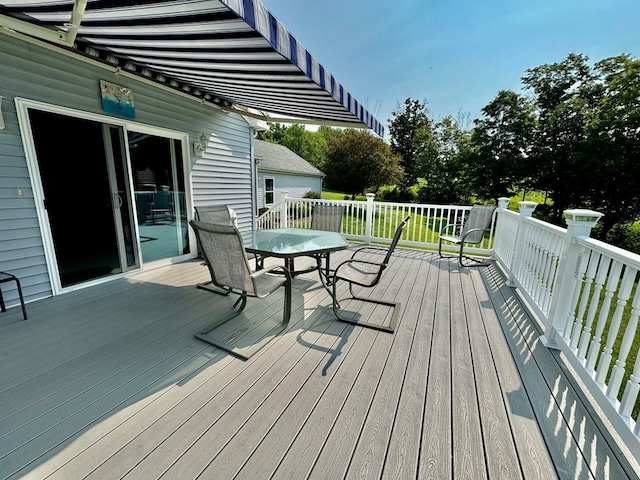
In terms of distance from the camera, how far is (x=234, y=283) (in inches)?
96.1

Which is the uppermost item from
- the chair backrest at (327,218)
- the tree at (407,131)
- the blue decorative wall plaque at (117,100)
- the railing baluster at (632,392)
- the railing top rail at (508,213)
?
the tree at (407,131)

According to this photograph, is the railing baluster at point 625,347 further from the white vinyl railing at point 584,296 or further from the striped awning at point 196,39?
the striped awning at point 196,39

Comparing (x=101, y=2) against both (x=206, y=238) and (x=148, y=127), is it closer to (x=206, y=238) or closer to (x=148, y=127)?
(x=206, y=238)

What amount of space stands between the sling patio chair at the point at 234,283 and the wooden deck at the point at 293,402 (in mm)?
108

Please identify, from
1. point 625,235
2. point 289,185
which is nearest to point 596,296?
point 625,235

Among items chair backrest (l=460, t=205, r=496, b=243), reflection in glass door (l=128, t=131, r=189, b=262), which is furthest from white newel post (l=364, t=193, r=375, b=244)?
reflection in glass door (l=128, t=131, r=189, b=262)

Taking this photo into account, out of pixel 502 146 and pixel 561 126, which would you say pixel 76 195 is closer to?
pixel 502 146

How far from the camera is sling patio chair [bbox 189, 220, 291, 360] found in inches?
88.0

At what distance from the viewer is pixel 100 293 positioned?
338 cm

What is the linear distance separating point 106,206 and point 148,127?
135 centimetres

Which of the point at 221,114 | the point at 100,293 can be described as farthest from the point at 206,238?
the point at 221,114

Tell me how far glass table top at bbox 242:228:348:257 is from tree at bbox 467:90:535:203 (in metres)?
15.1

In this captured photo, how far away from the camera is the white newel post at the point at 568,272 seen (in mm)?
2135

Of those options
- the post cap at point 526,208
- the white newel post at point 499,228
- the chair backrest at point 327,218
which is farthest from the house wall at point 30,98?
the white newel post at point 499,228
